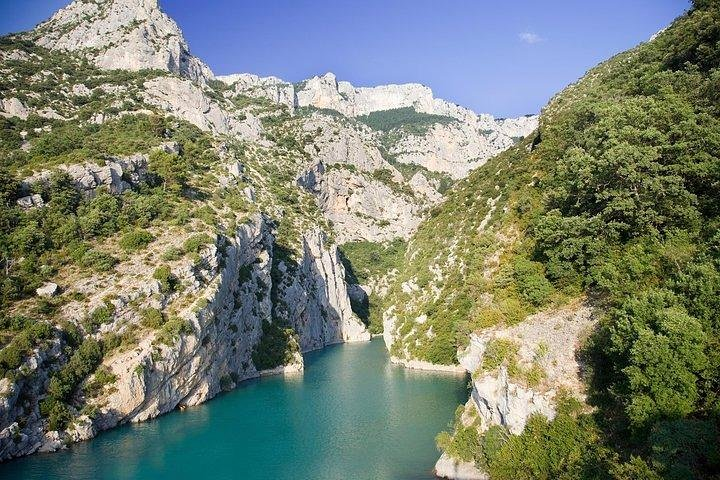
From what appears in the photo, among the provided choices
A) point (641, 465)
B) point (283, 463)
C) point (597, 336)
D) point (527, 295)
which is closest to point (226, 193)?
point (283, 463)

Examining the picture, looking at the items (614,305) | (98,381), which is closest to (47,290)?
(98,381)

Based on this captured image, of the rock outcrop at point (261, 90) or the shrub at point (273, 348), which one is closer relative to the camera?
the shrub at point (273, 348)

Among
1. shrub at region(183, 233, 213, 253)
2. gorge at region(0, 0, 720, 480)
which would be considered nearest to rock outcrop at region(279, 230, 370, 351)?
gorge at region(0, 0, 720, 480)

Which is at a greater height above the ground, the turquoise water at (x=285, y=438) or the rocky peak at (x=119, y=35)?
the rocky peak at (x=119, y=35)

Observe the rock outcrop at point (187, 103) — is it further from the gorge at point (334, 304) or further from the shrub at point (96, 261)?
the shrub at point (96, 261)

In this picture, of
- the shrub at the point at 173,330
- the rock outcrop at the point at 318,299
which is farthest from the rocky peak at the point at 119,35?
the shrub at the point at 173,330

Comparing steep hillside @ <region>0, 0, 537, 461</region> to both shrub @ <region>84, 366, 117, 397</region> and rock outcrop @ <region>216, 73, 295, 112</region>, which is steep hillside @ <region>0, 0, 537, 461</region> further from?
rock outcrop @ <region>216, 73, 295, 112</region>
